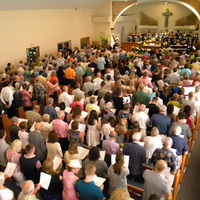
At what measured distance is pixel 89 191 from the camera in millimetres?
3170

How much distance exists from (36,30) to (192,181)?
33.9 feet

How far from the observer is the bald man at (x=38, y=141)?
14.8 ft

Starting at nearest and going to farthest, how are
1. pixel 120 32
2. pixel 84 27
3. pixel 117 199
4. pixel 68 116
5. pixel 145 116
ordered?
1. pixel 117 199
2. pixel 145 116
3. pixel 68 116
4. pixel 84 27
5. pixel 120 32

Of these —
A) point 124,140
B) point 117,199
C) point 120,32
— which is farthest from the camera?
point 120,32

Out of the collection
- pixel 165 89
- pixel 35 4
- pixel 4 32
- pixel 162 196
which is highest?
pixel 35 4

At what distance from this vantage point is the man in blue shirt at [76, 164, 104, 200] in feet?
10.4

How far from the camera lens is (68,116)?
5859 millimetres

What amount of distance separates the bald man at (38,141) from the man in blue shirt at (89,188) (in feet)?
5.09

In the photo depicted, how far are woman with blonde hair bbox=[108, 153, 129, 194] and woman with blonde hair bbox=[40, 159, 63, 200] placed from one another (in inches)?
30.8

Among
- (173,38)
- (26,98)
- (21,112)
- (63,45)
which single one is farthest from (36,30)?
(173,38)

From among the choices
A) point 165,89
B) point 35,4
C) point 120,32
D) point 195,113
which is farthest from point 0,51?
point 120,32

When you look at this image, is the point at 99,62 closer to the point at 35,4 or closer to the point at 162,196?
the point at 35,4

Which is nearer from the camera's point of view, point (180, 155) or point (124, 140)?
point (180, 155)

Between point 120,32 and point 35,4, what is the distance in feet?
35.4
